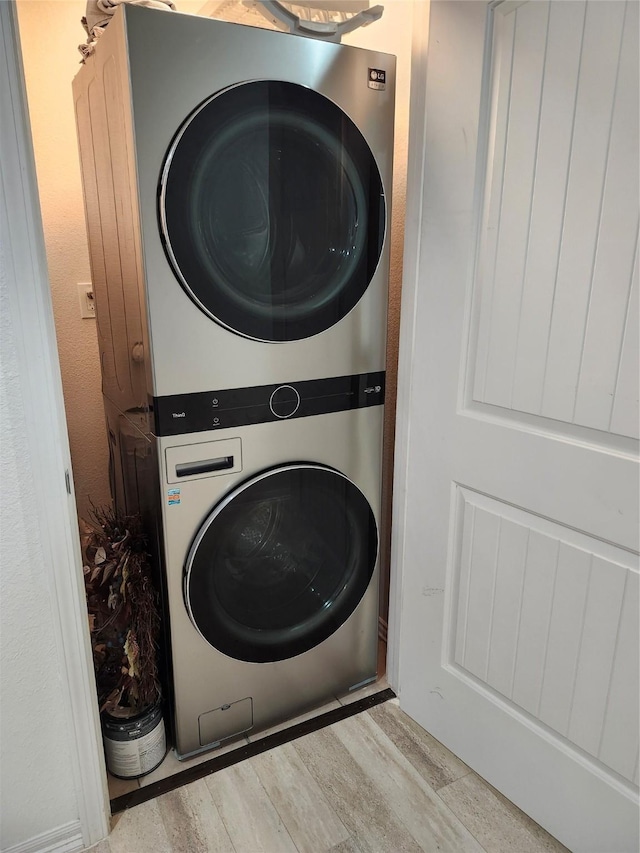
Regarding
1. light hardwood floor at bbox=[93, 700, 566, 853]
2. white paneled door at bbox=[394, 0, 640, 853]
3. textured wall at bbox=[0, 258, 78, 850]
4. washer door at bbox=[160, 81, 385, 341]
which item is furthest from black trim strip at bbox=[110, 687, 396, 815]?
washer door at bbox=[160, 81, 385, 341]

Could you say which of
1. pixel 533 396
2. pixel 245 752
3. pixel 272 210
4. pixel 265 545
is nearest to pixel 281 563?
pixel 265 545

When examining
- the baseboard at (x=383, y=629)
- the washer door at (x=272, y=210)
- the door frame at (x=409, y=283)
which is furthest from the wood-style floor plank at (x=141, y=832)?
the washer door at (x=272, y=210)

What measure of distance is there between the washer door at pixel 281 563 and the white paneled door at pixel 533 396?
8.4 inches

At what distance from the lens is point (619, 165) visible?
3.24 ft

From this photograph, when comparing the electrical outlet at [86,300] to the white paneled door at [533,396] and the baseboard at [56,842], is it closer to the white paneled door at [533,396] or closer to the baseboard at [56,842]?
the white paneled door at [533,396]

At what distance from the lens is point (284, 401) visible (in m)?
1.40

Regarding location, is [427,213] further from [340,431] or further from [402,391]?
[340,431]

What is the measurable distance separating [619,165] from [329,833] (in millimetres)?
1489

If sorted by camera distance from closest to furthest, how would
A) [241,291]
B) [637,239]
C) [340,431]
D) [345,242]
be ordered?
[637,239], [241,291], [345,242], [340,431]

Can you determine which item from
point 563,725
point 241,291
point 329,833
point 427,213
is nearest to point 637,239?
point 427,213

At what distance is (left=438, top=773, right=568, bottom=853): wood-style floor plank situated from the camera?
131 centimetres

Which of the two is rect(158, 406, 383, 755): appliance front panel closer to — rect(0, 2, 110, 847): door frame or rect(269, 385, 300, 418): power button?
rect(269, 385, 300, 418): power button

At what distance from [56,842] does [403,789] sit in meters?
0.79

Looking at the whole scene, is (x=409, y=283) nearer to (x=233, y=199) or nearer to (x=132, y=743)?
(x=233, y=199)
